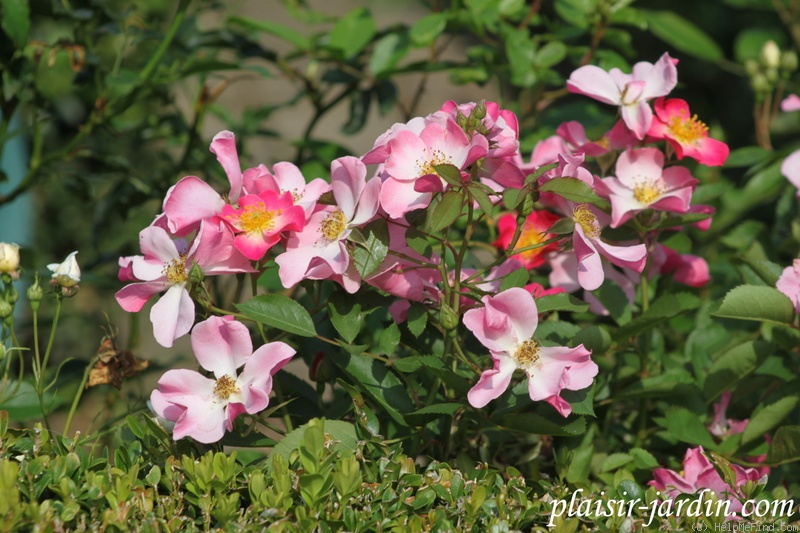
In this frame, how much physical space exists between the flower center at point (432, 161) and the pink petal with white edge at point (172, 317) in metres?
0.28

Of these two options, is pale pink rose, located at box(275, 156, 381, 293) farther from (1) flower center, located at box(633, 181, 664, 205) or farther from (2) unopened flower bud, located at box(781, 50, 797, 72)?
(2) unopened flower bud, located at box(781, 50, 797, 72)

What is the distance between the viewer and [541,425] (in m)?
1.06

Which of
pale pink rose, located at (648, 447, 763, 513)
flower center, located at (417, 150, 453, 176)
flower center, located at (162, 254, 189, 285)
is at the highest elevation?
flower center, located at (417, 150, 453, 176)

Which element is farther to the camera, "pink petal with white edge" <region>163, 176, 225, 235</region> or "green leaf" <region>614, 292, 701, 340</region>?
"green leaf" <region>614, 292, 701, 340</region>

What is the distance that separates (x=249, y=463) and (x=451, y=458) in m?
0.25

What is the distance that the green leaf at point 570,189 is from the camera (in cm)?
101

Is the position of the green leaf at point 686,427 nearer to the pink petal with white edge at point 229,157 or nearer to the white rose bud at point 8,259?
the pink petal with white edge at point 229,157

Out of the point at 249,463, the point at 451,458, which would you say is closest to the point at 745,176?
the point at 451,458

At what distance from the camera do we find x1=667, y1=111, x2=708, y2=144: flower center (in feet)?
4.01

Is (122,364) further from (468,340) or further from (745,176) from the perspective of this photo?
(745,176)

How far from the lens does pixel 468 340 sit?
47.8 inches

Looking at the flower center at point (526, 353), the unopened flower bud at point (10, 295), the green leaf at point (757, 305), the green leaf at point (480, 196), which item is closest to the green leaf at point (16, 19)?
the unopened flower bud at point (10, 295)

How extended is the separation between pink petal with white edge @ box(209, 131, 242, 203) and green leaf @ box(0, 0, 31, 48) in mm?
609

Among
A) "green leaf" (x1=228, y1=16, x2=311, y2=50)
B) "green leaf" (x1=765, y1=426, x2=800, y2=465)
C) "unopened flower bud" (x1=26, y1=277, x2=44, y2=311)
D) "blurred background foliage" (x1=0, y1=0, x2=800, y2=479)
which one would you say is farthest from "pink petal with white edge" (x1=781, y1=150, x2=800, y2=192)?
"unopened flower bud" (x1=26, y1=277, x2=44, y2=311)
